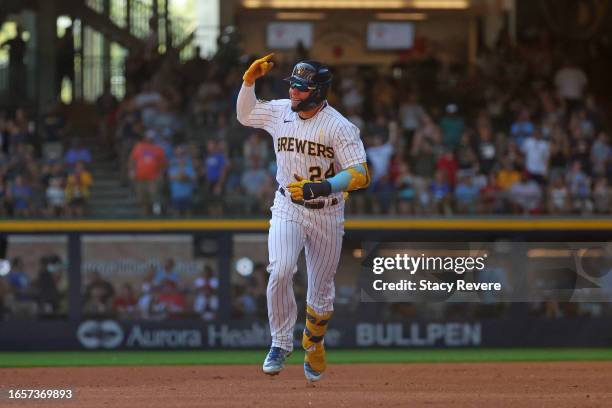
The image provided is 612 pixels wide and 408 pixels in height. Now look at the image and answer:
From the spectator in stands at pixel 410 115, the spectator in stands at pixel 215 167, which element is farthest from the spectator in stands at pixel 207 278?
the spectator in stands at pixel 410 115

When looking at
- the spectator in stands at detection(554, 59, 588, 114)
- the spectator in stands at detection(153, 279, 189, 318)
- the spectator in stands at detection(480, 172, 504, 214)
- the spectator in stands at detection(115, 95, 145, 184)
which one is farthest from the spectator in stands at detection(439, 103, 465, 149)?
the spectator in stands at detection(153, 279, 189, 318)

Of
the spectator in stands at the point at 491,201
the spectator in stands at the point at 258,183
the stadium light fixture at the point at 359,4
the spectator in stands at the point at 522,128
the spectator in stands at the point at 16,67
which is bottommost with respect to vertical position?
the spectator in stands at the point at 491,201

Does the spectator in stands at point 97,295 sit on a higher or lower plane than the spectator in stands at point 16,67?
lower

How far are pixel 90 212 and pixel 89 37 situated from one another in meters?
9.39

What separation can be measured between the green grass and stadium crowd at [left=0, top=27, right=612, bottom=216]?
176cm

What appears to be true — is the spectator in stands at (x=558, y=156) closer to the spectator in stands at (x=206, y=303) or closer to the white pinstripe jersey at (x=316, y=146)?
the spectator in stands at (x=206, y=303)

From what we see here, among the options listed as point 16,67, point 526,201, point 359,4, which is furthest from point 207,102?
point 359,4

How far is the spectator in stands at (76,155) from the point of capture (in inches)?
679

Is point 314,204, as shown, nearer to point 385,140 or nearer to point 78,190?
point 78,190

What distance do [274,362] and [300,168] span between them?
142 cm

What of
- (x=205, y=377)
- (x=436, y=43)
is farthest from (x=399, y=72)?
(x=205, y=377)

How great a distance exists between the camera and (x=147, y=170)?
16.4m

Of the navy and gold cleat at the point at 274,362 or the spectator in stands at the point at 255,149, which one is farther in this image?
the spectator in stands at the point at 255,149

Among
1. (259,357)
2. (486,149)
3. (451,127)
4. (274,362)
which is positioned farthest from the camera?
(451,127)
